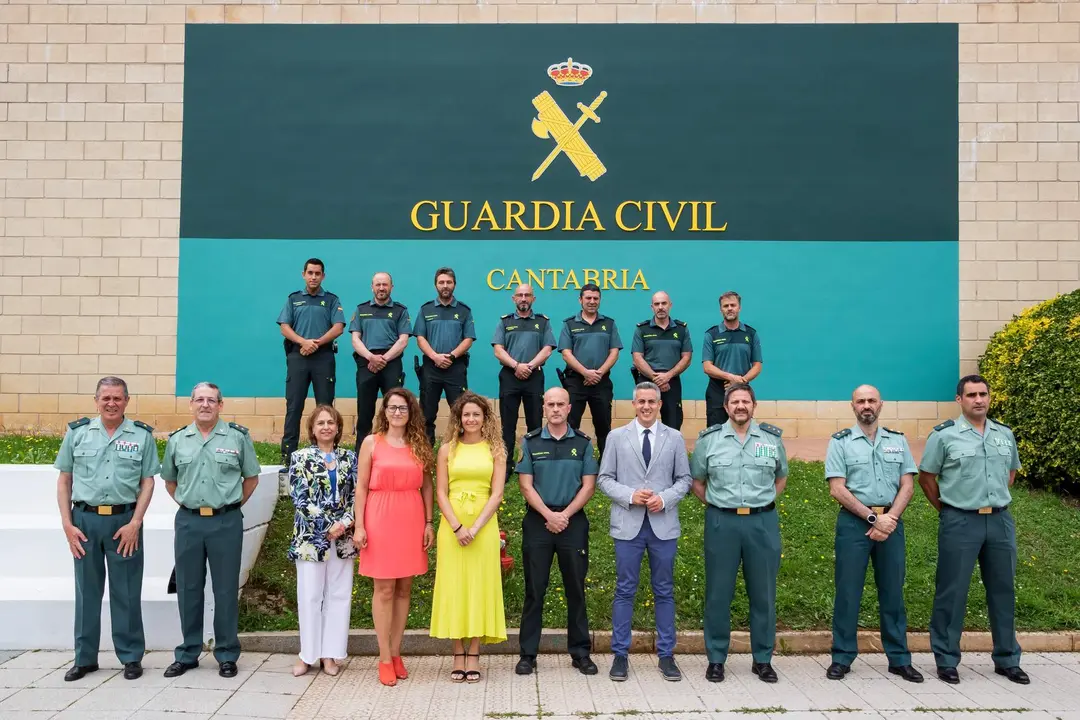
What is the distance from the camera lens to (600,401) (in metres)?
7.61

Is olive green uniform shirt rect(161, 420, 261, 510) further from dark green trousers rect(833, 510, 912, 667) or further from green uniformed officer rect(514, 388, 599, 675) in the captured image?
dark green trousers rect(833, 510, 912, 667)

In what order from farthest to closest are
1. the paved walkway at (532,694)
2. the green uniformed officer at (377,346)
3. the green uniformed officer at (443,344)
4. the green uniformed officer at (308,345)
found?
A: the green uniformed officer at (443,344) → the green uniformed officer at (377,346) → the green uniformed officer at (308,345) → the paved walkway at (532,694)

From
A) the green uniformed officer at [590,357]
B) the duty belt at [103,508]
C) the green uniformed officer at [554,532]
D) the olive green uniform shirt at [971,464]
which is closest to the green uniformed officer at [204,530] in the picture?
the duty belt at [103,508]

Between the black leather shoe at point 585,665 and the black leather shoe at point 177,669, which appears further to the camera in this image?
the black leather shoe at point 585,665

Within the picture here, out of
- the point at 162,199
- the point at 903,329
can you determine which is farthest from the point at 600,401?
the point at 162,199

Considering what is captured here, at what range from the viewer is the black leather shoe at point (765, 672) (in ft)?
15.8

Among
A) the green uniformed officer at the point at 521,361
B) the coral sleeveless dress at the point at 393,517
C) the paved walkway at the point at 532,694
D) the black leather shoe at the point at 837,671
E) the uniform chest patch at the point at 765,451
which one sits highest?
the green uniformed officer at the point at 521,361

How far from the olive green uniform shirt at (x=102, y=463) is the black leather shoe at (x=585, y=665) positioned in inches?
115

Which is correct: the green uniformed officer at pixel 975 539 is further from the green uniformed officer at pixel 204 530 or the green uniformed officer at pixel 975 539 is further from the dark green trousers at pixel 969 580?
the green uniformed officer at pixel 204 530

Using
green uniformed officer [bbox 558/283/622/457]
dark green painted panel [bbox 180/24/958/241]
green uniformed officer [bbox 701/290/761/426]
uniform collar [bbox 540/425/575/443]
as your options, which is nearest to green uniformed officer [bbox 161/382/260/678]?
uniform collar [bbox 540/425/575/443]

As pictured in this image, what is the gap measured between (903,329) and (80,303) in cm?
1037

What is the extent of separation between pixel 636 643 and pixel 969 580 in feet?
6.92

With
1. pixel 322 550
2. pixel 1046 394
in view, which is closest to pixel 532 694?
pixel 322 550

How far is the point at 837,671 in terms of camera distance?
16.0 ft
